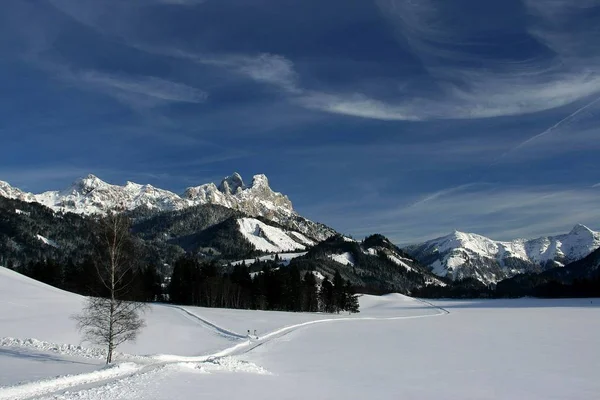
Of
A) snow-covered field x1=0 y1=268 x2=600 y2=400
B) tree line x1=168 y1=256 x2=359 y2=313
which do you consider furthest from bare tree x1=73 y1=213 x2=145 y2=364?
tree line x1=168 y1=256 x2=359 y2=313

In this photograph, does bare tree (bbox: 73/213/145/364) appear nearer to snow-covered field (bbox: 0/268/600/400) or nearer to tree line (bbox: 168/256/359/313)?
snow-covered field (bbox: 0/268/600/400)

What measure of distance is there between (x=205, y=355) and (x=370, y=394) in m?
17.8

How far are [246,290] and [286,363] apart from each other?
280 feet

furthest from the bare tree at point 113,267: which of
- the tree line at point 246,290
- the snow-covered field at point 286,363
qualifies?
the tree line at point 246,290

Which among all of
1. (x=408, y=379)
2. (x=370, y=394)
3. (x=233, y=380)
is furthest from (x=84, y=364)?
(x=408, y=379)

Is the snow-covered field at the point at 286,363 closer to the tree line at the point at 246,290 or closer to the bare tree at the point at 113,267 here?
the bare tree at the point at 113,267

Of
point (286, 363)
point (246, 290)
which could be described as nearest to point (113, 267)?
point (286, 363)

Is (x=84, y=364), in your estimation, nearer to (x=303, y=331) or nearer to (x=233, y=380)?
(x=233, y=380)

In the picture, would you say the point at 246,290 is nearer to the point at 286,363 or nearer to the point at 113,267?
the point at 286,363

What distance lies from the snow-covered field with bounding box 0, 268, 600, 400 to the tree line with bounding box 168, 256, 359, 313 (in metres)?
54.6

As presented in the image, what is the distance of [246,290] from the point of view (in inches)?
4675

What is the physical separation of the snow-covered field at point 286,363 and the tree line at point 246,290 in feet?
179

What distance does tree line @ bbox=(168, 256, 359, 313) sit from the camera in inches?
4577

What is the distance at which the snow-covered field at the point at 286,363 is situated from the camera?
22.9 metres
